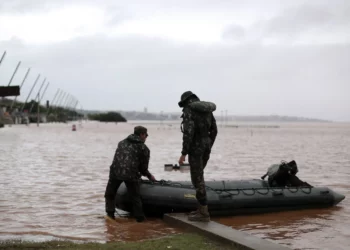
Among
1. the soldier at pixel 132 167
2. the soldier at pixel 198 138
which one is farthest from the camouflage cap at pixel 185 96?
the soldier at pixel 132 167

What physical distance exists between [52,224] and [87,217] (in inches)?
34.3

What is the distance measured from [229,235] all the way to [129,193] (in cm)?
255

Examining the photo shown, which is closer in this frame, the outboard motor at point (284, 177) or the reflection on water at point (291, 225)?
the reflection on water at point (291, 225)

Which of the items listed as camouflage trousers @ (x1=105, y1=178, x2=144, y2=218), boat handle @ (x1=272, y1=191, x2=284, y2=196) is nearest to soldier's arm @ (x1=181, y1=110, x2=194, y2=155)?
camouflage trousers @ (x1=105, y1=178, x2=144, y2=218)

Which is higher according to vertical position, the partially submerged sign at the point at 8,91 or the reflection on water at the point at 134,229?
the partially submerged sign at the point at 8,91

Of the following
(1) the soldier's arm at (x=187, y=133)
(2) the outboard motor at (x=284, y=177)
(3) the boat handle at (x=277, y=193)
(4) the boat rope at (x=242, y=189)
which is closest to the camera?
(1) the soldier's arm at (x=187, y=133)

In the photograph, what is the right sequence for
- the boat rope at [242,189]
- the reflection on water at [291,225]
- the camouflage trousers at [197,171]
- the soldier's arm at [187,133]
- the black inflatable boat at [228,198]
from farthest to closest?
the boat rope at [242,189] → the black inflatable boat at [228,198] → the reflection on water at [291,225] → the camouflage trousers at [197,171] → the soldier's arm at [187,133]

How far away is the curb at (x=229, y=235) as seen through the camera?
643 cm

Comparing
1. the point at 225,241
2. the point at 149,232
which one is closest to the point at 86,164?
the point at 149,232

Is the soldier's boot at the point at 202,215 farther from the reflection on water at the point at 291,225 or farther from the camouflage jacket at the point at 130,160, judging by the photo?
the camouflage jacket at the point at 130,160

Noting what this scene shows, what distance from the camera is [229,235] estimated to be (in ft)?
22.7

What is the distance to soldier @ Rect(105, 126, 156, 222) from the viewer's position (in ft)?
28.5

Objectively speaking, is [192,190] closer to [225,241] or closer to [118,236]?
[118,236]

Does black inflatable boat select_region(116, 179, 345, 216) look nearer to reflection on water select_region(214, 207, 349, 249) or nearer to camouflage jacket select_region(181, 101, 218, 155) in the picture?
reflection on water select_region(214, 207, 349, 249)
